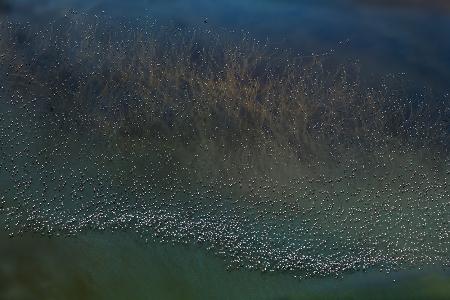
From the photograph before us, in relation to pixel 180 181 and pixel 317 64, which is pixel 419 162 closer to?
pixel 317 64

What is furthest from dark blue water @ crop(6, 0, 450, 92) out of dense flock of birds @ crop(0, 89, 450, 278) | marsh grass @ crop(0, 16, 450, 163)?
dense flock of birds @ crop(0, 89, 450, 278)

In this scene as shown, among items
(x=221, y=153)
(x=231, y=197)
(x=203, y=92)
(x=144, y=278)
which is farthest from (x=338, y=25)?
(x=144, y=278)

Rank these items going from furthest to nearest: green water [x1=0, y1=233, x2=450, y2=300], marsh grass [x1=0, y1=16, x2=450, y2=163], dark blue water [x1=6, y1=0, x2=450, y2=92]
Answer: dark blue water [x1=6, y1=0, x2=450, y2=92], marsh grass [x1=0, y1=16, x2=450, y2=163], green water [x1=0, y1=233, x2=450, y2=300]

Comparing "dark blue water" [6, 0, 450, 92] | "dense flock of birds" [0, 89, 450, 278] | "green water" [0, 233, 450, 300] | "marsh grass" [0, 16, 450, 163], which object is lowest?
"green water" [0, 233, 450, 300]

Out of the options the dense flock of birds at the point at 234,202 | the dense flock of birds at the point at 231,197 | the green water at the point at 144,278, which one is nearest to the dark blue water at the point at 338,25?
the dense flock of birds at the point at 231,197

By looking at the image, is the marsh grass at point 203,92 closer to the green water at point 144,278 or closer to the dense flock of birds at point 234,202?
the dense flock of birds at point 234,202

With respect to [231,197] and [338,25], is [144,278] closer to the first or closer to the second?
[231,197]

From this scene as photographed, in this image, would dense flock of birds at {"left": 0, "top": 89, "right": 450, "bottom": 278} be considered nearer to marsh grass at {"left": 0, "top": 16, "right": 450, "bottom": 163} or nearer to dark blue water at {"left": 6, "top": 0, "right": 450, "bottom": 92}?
marsh grass at {"left": 0, "top": 16, "right": 450, "bottom": 163}
